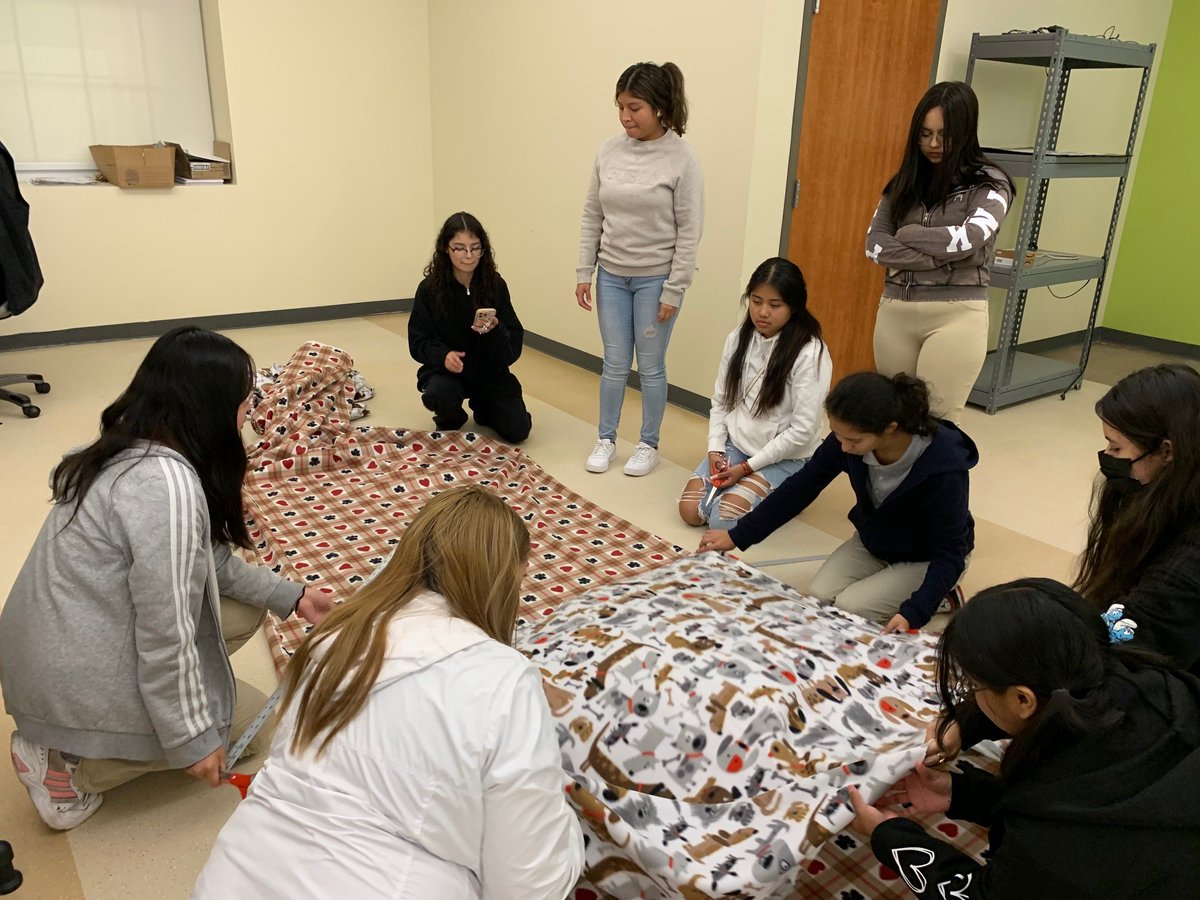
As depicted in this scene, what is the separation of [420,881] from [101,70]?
5037mm

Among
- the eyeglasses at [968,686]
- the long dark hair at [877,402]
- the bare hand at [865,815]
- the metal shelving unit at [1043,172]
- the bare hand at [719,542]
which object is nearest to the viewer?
the eyeglasses at [968,686]

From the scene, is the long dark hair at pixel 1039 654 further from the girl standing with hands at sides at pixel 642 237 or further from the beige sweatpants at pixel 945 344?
the girl standing with hands at sides at pixel 642 237

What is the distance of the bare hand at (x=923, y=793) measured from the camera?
4.81 feet

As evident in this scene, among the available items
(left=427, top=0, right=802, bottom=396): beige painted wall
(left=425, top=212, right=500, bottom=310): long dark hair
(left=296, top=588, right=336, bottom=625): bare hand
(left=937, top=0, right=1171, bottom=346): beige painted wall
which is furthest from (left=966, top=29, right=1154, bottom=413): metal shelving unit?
(left=296, top=588, right=336, bottom=625): bare hand

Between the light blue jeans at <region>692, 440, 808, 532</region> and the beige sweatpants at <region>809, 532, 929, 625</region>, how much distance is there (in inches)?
14.0

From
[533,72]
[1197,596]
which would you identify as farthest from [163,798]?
[533,72]

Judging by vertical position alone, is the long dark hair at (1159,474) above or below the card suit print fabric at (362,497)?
above

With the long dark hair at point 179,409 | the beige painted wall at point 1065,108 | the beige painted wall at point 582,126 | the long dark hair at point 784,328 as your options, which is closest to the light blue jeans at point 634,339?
the long dark hair at point 784,328

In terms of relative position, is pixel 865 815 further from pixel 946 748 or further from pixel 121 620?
pixel 121 620

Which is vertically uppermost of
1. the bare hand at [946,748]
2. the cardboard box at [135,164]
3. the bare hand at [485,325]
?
the cardboard box at [135,164]

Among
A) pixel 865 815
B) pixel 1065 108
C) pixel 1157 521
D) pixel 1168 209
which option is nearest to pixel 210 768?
pixel 865 815

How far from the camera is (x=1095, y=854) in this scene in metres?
1.04

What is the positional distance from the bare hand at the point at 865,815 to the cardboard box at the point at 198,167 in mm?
4816

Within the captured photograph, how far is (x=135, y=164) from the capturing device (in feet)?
15.3
